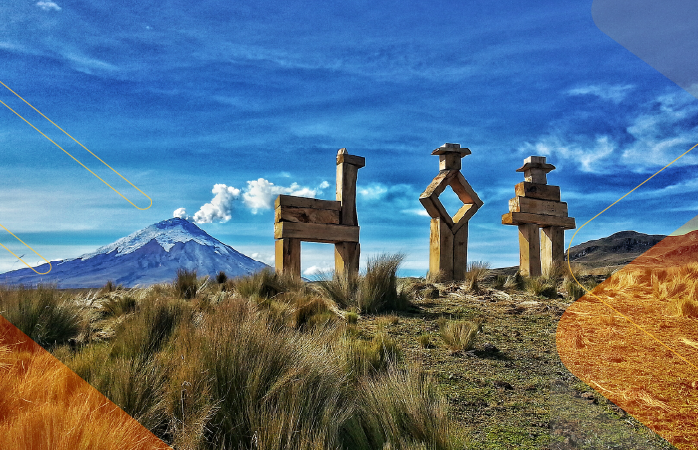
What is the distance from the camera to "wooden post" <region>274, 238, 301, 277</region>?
456 inches

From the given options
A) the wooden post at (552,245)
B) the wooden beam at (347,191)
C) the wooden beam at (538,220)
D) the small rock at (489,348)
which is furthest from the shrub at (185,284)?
the wooden post at (552,245)

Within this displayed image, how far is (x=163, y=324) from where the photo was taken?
540cm

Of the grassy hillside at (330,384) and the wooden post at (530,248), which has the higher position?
the wooden post at (530,248)

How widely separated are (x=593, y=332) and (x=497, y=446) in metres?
3.38

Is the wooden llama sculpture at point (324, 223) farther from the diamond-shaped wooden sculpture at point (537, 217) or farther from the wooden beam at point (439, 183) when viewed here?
the diamond-shaped wooden sculpture at point (537, 217)

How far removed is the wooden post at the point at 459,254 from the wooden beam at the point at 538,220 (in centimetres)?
152

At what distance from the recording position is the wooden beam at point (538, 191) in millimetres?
13922

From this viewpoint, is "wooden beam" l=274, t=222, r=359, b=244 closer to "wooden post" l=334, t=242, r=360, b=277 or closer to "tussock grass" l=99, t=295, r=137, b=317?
"wooden post" l=334, t=242, r=360, b=277

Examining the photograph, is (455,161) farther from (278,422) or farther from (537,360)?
(278,422)

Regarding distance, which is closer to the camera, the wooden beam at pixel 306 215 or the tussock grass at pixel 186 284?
the tussock grass at pixel 186 284

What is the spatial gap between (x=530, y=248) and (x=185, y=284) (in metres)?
9.55

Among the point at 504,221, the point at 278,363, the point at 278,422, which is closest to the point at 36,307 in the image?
the point at 278,363
